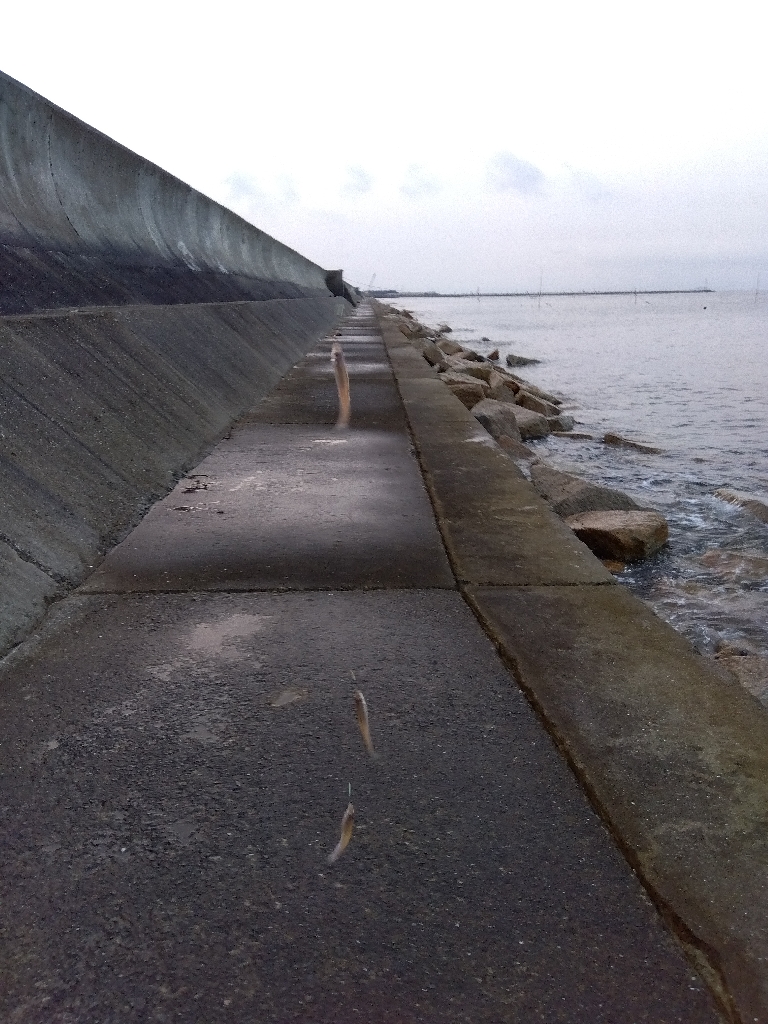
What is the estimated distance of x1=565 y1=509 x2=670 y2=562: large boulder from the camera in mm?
4996

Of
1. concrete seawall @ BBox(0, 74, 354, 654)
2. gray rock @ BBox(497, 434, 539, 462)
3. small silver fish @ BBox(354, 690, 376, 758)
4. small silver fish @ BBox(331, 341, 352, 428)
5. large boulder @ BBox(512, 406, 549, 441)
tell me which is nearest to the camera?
small silver fish @ BBox(354, 690, 376, 758)

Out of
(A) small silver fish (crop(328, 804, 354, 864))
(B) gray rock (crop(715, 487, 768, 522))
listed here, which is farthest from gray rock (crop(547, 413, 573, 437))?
(A) small silver fish (crop(328, 804, 354, 864))

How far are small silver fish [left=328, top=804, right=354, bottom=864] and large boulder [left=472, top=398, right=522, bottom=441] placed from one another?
7593mm

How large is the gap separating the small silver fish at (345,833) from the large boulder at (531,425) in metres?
9.67

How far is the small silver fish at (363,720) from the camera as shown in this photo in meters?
1.67

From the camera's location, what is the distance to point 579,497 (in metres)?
5.76

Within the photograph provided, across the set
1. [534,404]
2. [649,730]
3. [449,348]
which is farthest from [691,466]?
[449,348]

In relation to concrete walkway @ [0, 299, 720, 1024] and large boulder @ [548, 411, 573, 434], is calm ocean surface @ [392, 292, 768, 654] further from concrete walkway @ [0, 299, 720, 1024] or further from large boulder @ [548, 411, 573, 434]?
concrete walkway @ [0, 299, 720, 1024]

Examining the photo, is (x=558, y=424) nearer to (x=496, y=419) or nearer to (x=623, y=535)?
(x=496, y=419)

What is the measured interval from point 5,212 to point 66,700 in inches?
152

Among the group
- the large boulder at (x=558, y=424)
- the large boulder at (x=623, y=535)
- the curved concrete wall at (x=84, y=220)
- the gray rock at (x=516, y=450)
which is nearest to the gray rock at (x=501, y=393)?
the large boulder at (x=558, y=424)

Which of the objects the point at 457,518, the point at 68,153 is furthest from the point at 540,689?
the point at 68,153

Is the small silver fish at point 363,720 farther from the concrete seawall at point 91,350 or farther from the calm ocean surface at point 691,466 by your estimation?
the calm ocean surface at point 691,466

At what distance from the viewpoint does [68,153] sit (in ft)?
18.8
